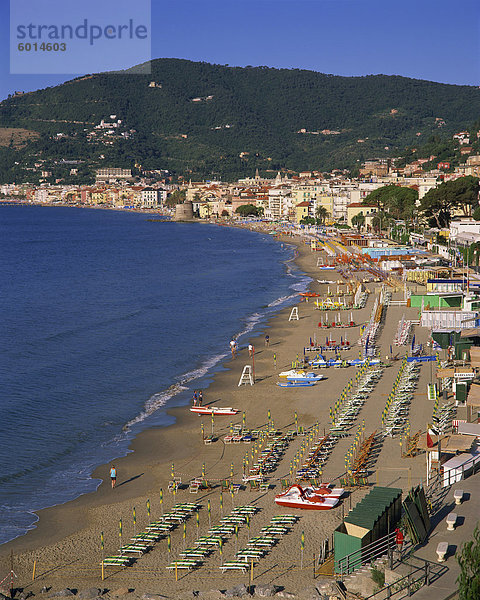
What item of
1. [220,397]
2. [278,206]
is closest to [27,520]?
[220,397]

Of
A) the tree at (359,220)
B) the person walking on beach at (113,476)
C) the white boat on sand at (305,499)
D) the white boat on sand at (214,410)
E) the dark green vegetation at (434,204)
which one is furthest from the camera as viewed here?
the tree at (359,220)

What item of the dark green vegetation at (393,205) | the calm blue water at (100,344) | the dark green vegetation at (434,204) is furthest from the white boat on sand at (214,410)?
the dark green vegetation at (393,205)

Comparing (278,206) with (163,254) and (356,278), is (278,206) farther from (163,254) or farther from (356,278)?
(356,278)

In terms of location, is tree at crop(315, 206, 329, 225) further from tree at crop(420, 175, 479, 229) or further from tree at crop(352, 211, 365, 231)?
tree at crop(420, 175, 479, 229)

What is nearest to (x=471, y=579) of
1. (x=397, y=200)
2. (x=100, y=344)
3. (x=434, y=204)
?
(x=100, y=344)

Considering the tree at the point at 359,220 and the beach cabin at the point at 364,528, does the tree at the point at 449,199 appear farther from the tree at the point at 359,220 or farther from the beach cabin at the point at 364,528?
the beach cabin at the point at 364,528

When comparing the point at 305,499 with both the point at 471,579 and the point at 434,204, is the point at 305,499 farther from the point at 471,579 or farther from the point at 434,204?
the point at 434,204

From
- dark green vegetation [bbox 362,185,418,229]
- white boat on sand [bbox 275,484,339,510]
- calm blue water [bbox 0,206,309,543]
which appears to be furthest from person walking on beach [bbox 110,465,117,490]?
dark green vegetation [bbox 362,185,418,229]
